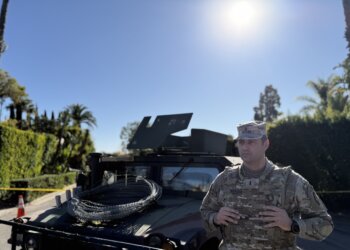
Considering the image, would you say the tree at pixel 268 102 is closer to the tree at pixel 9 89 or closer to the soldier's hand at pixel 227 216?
the tree at pixel 9 89

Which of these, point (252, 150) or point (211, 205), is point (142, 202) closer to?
point (211, 205)

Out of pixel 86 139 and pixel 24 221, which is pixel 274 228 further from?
pixel 86 139

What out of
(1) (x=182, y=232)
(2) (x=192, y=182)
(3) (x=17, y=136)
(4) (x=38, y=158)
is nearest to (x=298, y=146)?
(2) (x=192, y=182)

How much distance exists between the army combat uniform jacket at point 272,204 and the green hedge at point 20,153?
41.9 ft

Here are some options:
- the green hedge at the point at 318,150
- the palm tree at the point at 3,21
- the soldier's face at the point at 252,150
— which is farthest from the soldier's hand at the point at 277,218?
the palm tree at the point at 3,21

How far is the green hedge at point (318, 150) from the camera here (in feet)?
37.7

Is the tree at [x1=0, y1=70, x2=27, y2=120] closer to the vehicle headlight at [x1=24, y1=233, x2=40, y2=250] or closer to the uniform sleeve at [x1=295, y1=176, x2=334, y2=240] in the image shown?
the vehicle headlight at [x1=24, y1=233, x2=40, y2=250]

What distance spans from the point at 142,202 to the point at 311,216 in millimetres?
1725

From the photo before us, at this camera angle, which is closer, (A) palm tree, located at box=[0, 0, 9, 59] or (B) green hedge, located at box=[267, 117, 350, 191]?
(B) green hedge, located at box=[267, 117, 350, 191]

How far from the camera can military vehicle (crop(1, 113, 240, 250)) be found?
9.64ft

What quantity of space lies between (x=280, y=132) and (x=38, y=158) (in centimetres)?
1177

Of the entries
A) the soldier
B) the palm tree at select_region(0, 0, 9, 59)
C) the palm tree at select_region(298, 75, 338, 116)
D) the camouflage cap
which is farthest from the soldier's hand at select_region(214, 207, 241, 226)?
the palm tree at select_region(298, 75, 338, 116)

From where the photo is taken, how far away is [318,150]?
458 inches

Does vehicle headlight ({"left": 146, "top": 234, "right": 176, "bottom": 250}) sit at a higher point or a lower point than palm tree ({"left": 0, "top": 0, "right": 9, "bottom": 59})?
lower
